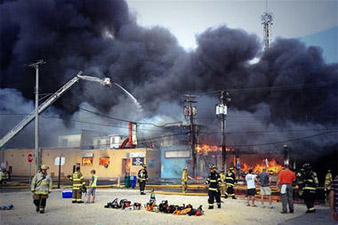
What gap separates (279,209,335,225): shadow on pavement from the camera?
382 inches

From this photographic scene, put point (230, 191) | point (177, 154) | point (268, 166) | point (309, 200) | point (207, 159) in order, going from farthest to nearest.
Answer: point (177, 154), point (207, 159), point (268, 166), point (230, 191), point (309, 200)

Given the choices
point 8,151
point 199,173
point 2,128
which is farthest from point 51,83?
point 199,173

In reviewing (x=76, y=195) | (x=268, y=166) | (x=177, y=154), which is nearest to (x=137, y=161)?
(x=177, y=154)

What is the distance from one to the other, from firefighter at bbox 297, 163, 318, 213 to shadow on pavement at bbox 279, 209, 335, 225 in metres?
0.36

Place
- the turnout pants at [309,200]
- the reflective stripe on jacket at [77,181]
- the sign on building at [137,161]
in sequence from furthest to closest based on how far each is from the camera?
1. the sign on building at [137,161]
2. the reflective stripe on jacket at [77,181]
3. the turnout pants at [309,200]

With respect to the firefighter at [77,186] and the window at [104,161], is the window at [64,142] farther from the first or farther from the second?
the firefighter at [77,186]

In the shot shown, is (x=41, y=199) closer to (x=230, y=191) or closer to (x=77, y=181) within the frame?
(x=77, y=181)

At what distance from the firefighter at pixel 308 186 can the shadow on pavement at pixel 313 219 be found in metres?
0.36

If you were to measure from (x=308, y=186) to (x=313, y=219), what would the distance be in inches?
68.2

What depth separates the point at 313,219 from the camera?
1040 cm

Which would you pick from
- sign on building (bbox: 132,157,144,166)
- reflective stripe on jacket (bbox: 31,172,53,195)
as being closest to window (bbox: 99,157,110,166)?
sign on building (bbox: 132,157,144,166)

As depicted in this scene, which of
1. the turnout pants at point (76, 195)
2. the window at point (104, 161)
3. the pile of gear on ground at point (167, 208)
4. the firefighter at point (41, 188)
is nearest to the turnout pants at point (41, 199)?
the firefighter at point (41, 188)

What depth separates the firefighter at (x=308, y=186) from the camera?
1170cm

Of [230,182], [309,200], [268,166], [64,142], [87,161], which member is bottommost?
[268,166]
